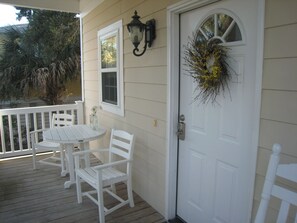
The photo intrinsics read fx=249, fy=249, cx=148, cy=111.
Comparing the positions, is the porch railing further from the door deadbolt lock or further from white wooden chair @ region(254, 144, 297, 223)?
white wooden chair @ region(254, 144, 297, 223)

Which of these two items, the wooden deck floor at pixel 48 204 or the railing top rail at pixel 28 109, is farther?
the railing top rail at pixel 28 109

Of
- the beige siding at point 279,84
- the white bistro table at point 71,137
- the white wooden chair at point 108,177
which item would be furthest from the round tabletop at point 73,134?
the beige siding at point 279,84

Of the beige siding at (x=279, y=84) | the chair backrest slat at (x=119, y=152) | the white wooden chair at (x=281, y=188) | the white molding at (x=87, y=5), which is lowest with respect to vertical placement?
the chair backrest slat at (x=119, y=152)

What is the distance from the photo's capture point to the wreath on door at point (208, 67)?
186 centimetres

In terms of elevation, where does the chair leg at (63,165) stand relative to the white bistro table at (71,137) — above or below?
below

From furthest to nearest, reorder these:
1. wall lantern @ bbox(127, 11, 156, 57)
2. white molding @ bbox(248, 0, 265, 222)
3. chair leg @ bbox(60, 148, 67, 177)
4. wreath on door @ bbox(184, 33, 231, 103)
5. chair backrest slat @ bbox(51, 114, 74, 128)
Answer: chair backrest slat @ bbox(51, 114, 74, 128) < chair leg @ bbox(60, 148, 67, 177) < wall lantern @ bbox(127, 11, 156, 57) < wreath on door @ bbox(184, 33, 231, 103) < white molding @ bbox(248, 0, 265, 222)

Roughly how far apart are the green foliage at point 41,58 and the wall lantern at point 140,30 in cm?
468

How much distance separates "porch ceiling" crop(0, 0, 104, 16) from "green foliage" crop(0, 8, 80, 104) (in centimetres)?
222

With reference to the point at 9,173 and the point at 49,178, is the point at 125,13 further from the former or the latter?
the point at 9,173

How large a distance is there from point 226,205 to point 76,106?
12.5 ft

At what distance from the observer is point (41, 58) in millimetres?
6777

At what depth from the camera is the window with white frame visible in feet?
11.1

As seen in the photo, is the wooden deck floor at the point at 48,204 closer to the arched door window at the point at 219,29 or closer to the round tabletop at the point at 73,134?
the round tabletop at the point at 73,134

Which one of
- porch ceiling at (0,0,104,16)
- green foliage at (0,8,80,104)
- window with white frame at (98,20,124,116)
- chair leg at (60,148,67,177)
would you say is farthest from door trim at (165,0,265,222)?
green foliage at (0,8,80,104)
